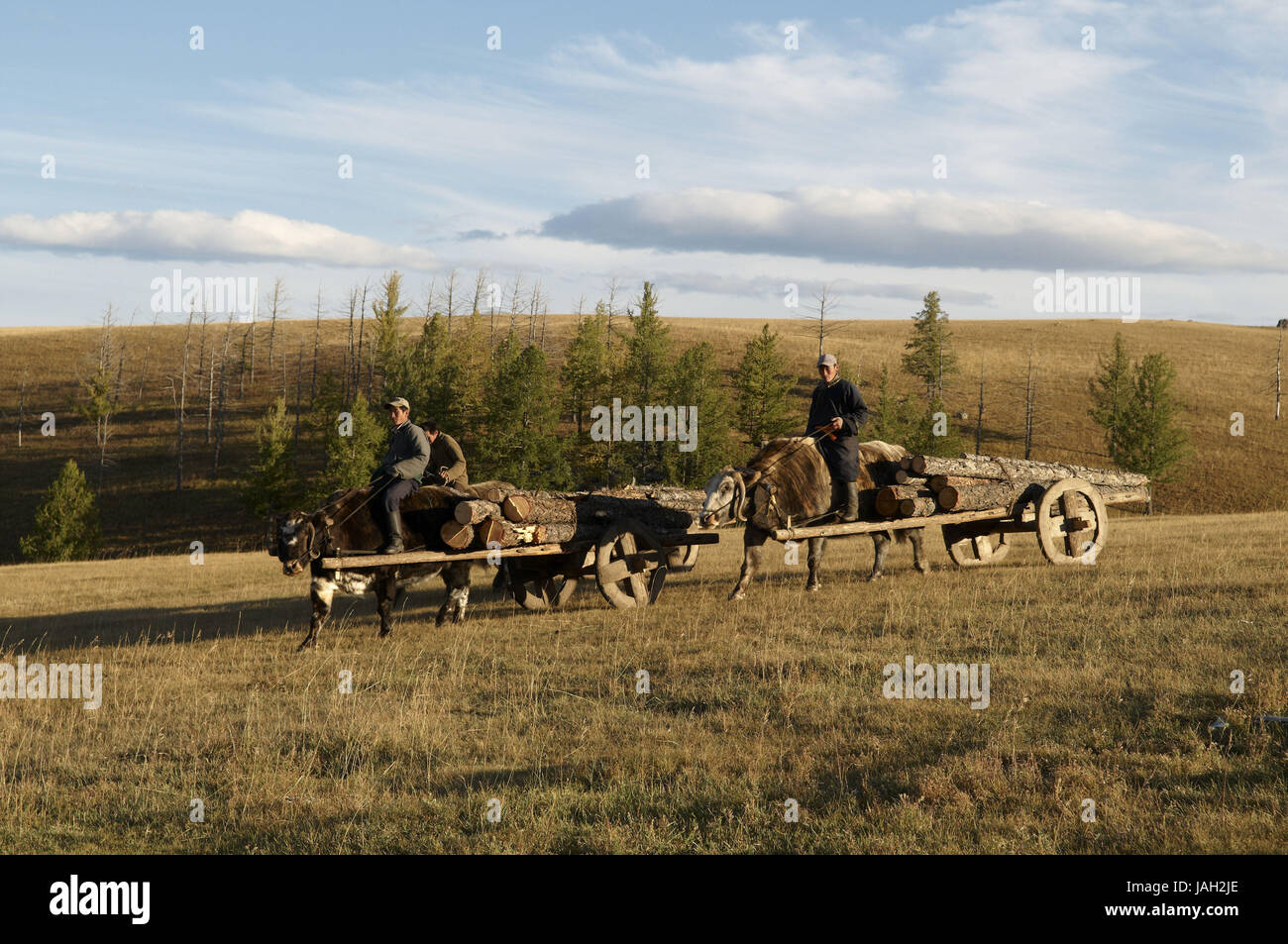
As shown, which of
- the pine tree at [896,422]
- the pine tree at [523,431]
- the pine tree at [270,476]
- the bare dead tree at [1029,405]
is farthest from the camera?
the bare dead tree at [1029,405]

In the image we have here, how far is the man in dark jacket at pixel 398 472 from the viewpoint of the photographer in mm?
12648

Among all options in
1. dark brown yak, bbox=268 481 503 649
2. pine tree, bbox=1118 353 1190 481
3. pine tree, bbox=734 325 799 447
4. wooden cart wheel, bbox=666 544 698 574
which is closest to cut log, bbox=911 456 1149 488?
wooden cart wheel, bbox=666 544 698 574

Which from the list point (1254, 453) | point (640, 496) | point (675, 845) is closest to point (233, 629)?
point (640, 496)

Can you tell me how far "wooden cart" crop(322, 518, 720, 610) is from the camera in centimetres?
1312

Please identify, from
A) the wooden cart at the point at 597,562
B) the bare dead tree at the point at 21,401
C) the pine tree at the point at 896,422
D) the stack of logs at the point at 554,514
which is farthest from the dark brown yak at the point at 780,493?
the bare dead tree at the point at 21,401

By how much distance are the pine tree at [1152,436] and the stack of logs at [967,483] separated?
40444 millimetres

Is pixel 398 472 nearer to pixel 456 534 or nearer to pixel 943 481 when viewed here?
pixel 456 534

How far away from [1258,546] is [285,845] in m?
15.4

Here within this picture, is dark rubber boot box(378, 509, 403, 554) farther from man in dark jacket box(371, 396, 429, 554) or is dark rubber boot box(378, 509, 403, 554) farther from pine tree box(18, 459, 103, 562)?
pine tree box(18, 459, 103, 562)

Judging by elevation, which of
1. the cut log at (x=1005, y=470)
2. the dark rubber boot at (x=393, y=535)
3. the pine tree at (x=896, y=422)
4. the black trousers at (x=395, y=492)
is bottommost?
the dark rubber boot at (x=393, y=535)

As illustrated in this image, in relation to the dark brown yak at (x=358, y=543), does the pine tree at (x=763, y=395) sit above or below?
above

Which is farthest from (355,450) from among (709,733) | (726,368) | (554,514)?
(709,733)

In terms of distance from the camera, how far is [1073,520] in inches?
600

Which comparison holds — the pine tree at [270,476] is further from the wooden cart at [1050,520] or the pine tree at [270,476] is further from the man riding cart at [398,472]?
the wooden cart at [1050,520]
